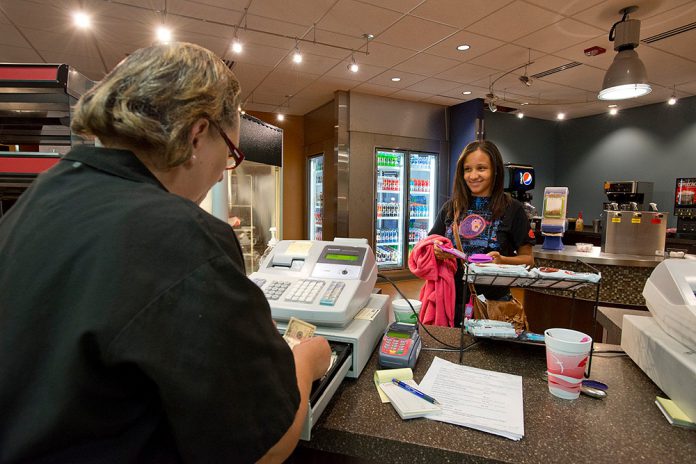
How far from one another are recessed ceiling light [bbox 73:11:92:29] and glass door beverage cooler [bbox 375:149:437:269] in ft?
12.9

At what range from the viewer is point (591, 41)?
407 cm

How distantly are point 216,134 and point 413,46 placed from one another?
4130 millimetres

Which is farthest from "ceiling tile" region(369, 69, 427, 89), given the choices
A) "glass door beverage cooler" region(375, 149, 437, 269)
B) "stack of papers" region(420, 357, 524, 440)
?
"stack of papers" region(420, 357, 524, 440)

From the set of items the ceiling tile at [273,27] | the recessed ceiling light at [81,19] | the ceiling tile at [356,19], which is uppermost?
the ceiling tile at [356,19]

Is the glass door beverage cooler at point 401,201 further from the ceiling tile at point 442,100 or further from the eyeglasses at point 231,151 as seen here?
the eyeglasses at point 231,151

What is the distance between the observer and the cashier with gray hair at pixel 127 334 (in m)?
0.45

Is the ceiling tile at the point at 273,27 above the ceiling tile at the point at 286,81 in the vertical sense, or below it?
below

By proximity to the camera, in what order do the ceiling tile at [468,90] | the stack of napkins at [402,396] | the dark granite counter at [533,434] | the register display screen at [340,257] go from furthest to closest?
the ceiling tile at [468,90] → the register display screen at [340,257] → the stack of napkins at [402,396] → the dark granite counter at [533,434]

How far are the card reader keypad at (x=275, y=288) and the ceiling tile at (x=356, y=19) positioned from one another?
2978mm

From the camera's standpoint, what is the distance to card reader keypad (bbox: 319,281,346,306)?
1.04m

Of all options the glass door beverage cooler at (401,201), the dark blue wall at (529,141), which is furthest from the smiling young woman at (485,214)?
the dark blue wall at (529,141)

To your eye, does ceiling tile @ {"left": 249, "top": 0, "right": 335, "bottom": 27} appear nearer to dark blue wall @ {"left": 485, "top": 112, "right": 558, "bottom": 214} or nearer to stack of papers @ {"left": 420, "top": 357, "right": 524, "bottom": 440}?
stack of papers @ {"left": 420, "top": 357, "right": 524, "bottom": 440}

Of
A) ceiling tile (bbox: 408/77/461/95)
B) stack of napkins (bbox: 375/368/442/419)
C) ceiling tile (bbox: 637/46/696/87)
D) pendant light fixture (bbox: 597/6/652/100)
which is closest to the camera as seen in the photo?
stack of napkins (bbox: 375/368/442/419)

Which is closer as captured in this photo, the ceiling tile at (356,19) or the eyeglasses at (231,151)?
the eyeglasses at (231,151)
